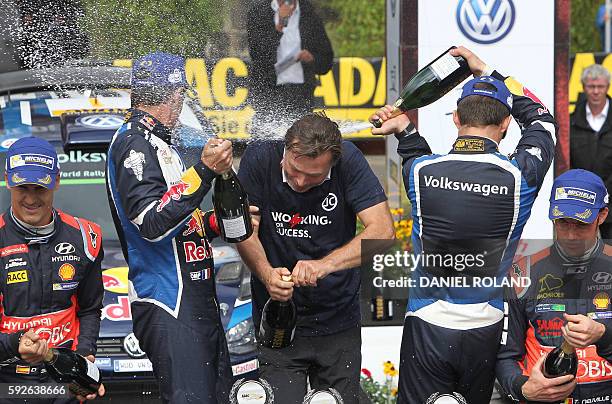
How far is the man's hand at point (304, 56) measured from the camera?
280 inches

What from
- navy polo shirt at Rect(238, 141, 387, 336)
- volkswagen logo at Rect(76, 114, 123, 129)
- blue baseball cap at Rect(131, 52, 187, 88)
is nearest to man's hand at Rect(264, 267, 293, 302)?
navy polo shirt at Rect(238, 141, 387, 336)

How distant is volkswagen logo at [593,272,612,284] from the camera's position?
203 inches

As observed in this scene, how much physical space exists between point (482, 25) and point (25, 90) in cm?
309

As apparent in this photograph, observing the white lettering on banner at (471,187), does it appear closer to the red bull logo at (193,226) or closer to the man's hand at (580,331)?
the man's hand at (580,331)

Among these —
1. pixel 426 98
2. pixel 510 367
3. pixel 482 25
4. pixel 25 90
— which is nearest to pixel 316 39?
pixel 482 25

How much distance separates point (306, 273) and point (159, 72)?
1.16 m

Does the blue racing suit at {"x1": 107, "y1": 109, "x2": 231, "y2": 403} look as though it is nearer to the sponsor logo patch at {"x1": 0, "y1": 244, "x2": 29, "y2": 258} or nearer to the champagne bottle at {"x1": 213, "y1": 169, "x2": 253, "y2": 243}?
the champagne bottle at {"x1": 213, "y1": 169, "x2": 253, "y2": 243}

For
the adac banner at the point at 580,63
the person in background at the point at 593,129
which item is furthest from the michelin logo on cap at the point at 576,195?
the adac banner at the point at 580,63

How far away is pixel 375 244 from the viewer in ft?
18.8

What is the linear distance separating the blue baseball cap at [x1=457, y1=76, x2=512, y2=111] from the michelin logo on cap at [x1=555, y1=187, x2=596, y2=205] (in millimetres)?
465

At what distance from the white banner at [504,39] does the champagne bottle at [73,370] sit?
321cm

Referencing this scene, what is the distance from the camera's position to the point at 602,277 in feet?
17.0

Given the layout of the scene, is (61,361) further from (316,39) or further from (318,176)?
(316,39)

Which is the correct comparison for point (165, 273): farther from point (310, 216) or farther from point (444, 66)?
point (444, 66)
